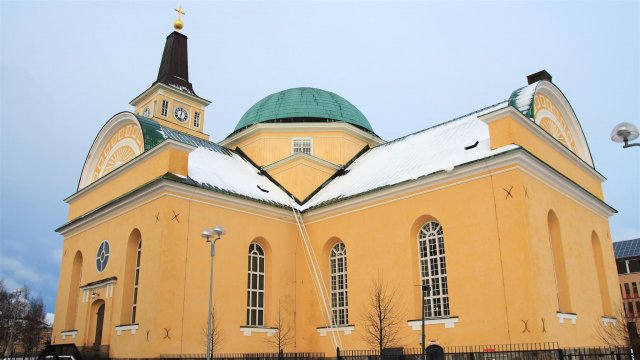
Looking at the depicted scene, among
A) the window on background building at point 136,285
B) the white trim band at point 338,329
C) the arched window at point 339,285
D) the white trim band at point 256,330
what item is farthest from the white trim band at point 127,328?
the arched window at point 339,285

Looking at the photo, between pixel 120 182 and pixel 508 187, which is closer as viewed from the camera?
pixel 508 187

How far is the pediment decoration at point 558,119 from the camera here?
25.9 metres

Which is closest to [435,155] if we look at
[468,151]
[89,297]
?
[468,151]

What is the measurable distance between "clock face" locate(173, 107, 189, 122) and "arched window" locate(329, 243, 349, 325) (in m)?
19.0

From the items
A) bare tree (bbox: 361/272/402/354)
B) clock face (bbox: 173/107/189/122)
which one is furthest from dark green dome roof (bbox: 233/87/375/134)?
bare tree (bbox: 361/272/402/354)

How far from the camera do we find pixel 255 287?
27203 mm

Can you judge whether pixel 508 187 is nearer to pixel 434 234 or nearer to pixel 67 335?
pixel 434 234

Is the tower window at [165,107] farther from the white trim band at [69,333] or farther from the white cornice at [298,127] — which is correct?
the white trim band at [69,333]

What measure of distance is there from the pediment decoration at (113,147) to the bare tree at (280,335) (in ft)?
37.0

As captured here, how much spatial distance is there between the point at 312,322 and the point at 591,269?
46.8ft

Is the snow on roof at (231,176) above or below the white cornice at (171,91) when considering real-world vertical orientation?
below

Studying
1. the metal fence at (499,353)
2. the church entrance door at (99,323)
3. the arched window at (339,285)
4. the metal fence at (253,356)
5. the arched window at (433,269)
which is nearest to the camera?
the metal fence at (499,353)

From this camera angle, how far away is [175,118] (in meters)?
40.6

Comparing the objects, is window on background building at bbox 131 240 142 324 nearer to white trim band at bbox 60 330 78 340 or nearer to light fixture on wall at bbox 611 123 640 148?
white trim band at bbox 60 330 78 340
